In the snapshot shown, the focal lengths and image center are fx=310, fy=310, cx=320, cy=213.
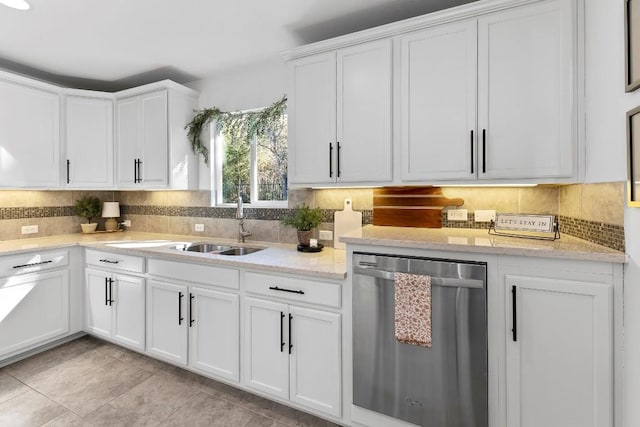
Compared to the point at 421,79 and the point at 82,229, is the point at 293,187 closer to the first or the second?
the point at 421,79

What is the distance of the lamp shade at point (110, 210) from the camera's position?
11.8ft

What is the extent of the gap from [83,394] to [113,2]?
Answer: 268 cm

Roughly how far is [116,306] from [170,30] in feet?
7.68

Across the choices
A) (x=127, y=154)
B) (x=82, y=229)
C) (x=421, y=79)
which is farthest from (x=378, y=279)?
(x=82, y=229)

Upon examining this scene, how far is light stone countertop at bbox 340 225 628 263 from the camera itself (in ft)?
4.36

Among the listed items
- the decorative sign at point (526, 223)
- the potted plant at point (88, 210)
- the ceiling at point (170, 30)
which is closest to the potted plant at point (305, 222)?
the decorative sign at point (526, 223)

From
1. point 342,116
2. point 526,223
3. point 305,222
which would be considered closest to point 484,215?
point 526,223

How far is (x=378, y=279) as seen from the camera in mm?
1711

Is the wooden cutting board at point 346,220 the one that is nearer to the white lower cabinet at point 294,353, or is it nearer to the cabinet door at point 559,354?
the white lower cabinet at point 294,353

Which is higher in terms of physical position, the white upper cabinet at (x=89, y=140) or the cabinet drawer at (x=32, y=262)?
the white upper cabinet at (x=89, y=140)

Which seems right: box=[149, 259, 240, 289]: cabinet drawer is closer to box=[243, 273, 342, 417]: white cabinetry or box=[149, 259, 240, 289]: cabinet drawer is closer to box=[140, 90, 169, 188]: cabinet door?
box=[243, 273, 342, 417]: white cabinetry

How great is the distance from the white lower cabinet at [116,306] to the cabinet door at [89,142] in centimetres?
96

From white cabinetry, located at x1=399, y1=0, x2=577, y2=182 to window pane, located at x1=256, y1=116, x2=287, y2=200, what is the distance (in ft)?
4.29

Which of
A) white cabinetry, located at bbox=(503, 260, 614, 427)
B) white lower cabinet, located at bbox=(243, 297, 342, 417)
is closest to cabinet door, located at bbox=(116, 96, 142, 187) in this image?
white lower cabinet, located at bbox=(243, 297, 342, 417)
